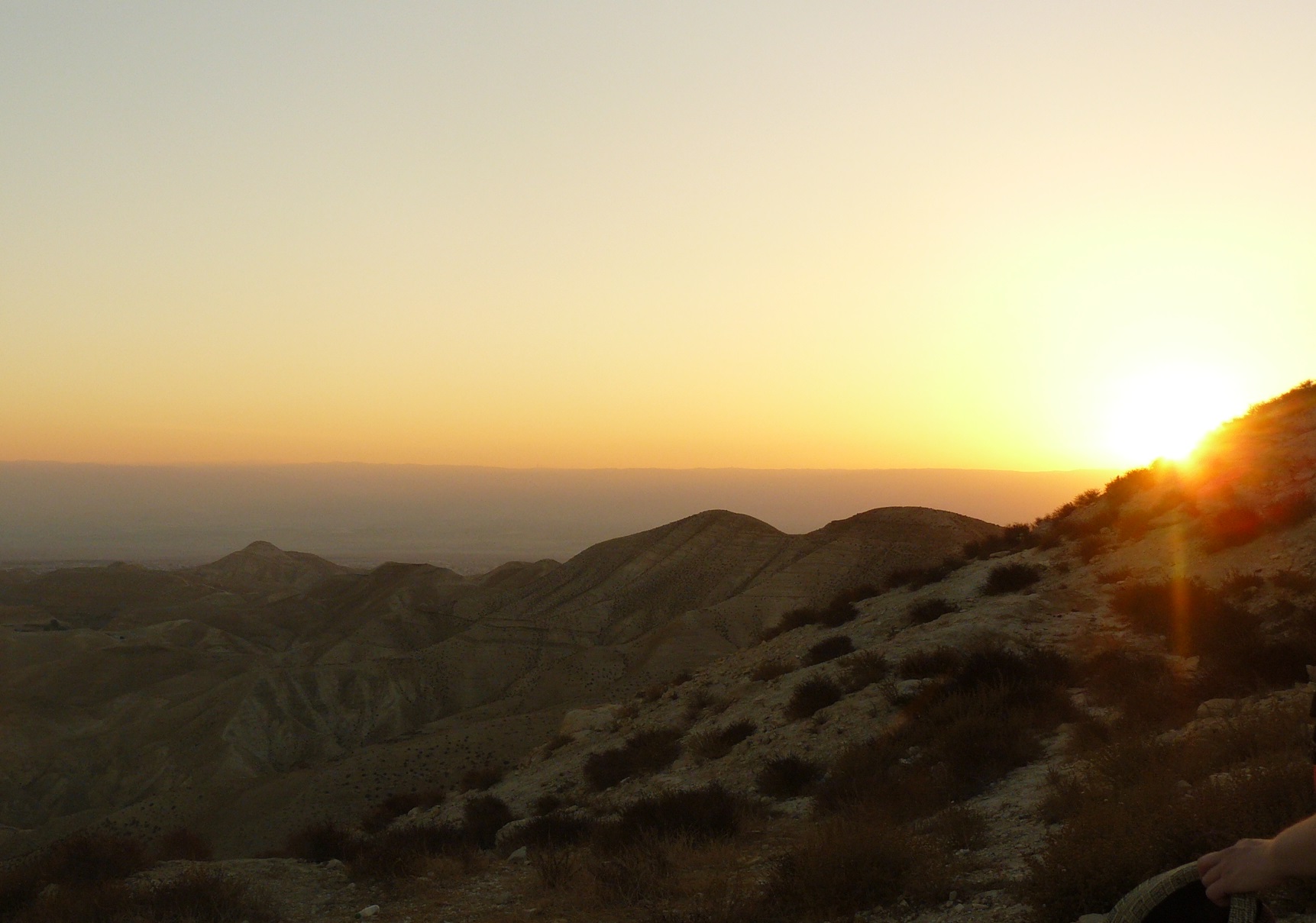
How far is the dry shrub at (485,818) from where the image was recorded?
1395 cm

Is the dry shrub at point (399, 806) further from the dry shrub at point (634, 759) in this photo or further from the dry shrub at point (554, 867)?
the dry shrub at point (554, 867)

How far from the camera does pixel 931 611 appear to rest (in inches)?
776

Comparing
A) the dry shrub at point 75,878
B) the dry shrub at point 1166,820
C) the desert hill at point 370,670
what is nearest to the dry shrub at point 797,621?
the desert hill at point 370,670

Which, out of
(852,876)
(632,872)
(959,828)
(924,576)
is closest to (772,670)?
(924,576)

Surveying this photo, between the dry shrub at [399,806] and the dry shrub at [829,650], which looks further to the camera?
the dry shrub at [399,806]

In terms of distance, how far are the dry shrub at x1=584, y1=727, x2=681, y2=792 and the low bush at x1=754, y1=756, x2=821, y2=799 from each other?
4129 millimetres

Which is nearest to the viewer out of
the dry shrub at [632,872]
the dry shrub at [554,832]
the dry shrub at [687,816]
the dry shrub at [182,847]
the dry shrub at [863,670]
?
the dry shrub at [632,872]

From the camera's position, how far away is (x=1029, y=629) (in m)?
16.5

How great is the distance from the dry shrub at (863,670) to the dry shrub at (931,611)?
2.71 meters

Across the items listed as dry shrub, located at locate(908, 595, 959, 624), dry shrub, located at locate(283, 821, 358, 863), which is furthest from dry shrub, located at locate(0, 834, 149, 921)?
dry shrub, located at locate(908, 595, 959, 624)

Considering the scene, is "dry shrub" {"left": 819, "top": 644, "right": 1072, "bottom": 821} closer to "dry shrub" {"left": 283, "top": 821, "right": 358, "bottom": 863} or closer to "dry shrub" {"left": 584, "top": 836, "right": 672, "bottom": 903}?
"dry shrub" {"left": 584, "top": 836, "right": 672, "bottom": 903}

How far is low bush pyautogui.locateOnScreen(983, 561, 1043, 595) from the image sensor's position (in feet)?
65.8

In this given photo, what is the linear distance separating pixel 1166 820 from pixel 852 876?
2.43 meters

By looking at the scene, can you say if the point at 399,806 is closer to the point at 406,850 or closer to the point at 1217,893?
the point at 406,850
